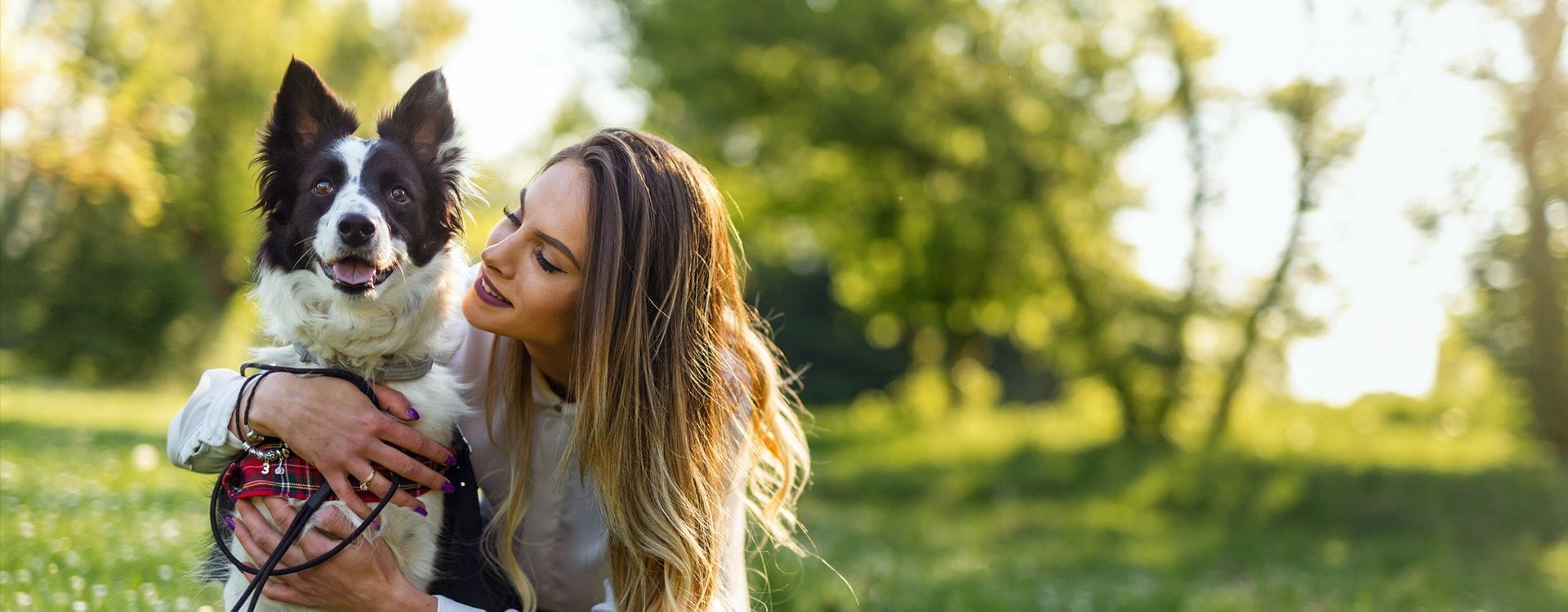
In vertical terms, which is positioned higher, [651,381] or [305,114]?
[305,114]

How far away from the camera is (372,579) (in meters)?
2.82

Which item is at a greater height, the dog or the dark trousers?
the dog

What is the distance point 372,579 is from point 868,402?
25846 mm

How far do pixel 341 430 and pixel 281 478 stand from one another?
218 mm

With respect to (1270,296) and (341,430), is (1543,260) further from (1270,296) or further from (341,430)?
(341,430)

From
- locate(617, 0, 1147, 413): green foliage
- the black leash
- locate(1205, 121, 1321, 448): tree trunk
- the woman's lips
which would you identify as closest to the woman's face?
the woman's lips

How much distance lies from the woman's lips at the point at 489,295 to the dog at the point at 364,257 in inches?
5.2

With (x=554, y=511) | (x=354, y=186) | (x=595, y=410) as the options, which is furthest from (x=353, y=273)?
(x=554, y=511)

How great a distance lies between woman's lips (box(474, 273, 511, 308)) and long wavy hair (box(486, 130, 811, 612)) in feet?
0.64

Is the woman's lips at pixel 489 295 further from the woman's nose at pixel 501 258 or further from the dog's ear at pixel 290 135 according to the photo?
the dog's ear at pixel 290 135

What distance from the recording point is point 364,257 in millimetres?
2857

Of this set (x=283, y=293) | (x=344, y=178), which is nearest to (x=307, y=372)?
(x=283, y=293)

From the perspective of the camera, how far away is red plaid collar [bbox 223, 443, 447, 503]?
9.33 feet

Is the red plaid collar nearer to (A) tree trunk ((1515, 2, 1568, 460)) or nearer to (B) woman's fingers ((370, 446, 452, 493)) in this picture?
(B) woman's fingers ((370, 446, 452, 493))
